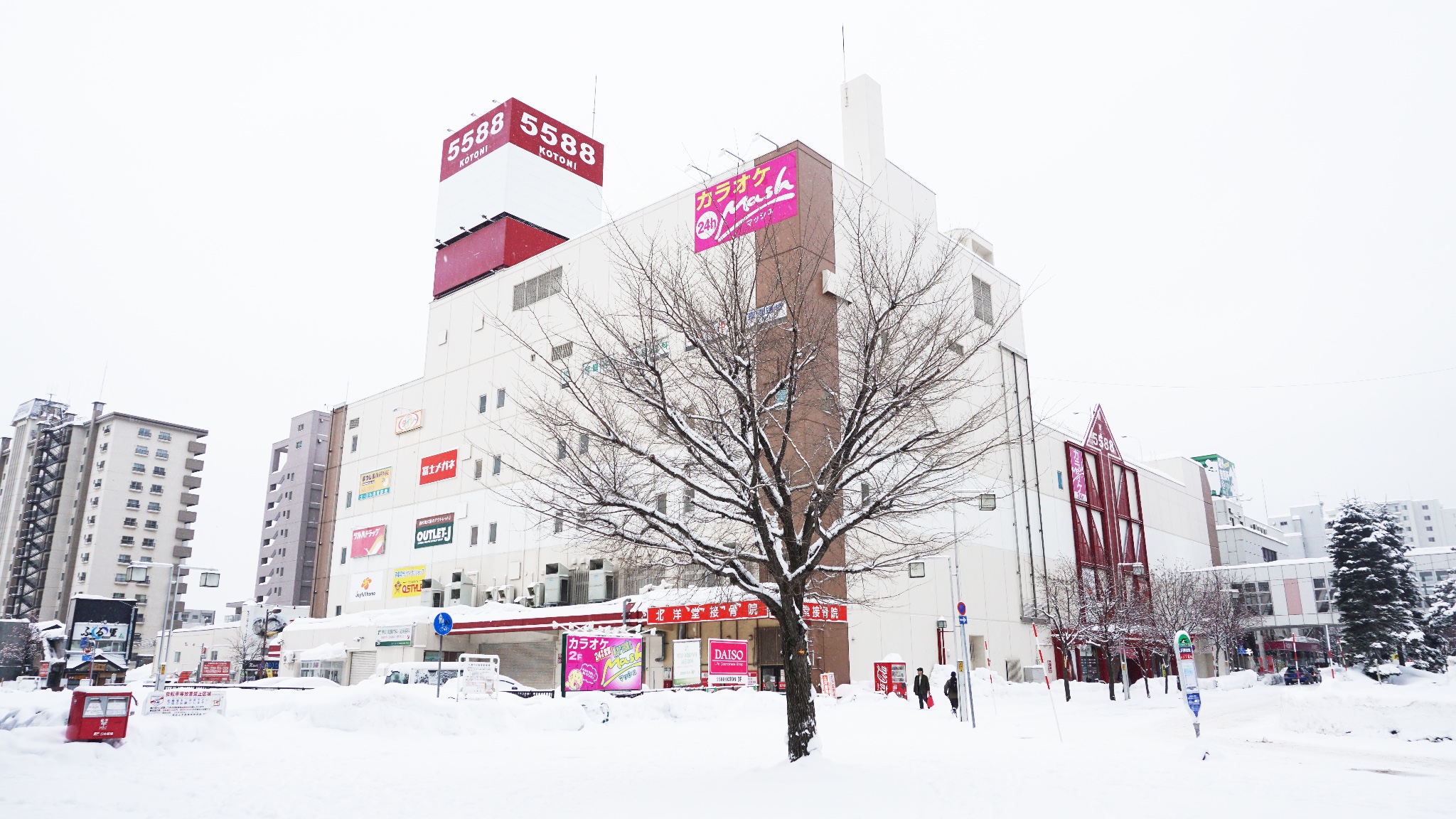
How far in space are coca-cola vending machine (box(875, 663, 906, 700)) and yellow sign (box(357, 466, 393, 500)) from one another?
3691cm

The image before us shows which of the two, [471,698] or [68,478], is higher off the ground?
[68,478]

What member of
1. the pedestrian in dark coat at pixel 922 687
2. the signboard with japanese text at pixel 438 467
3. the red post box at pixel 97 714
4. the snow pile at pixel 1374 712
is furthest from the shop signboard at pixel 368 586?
the snow pile at pixel 1374 712

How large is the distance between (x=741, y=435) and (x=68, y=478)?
12816cm

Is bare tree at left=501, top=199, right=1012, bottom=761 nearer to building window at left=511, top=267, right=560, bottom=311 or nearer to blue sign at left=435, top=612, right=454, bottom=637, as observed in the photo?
blue sign at left=435, top=612, right=454, bottom=637

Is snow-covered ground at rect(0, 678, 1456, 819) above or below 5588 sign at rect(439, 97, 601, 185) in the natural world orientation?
below

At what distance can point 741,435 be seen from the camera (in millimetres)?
13297

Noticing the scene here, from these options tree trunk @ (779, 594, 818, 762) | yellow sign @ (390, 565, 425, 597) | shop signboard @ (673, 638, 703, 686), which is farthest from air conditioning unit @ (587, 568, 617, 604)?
tree trunk @ (779, 594, 818, 762)

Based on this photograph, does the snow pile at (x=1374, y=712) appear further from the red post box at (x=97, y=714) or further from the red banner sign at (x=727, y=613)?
the red post box at (x=97, y=714)

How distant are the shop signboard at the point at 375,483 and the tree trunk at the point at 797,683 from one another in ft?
172

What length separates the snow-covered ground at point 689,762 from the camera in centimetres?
1066

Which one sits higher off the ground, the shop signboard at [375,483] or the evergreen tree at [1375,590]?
the shop signboard at [375,483]

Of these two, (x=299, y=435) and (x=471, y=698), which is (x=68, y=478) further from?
(x=471, y=698)

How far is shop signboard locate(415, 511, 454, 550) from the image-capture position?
179 ft

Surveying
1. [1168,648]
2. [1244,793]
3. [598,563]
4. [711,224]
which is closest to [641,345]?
[1244,793]
